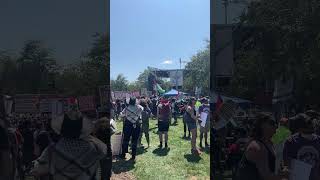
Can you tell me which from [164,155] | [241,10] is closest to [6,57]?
[241,10]

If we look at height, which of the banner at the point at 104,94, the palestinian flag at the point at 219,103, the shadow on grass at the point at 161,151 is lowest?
the shadow on grass at the point at 161,151

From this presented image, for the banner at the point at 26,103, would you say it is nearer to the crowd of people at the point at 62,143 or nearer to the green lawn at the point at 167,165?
the crowd of people at the point at 62,143

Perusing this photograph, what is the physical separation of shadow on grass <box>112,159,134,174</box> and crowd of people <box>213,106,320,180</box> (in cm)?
376

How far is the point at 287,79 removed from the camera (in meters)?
7.61

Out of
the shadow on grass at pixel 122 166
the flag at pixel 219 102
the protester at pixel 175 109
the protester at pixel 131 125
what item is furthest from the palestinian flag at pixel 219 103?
the protester at pixel 175 109

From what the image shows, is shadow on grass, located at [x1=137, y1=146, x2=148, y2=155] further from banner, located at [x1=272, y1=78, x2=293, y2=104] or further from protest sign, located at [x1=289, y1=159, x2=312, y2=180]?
protest sign, located at [x1=289, y1=159, x2=312, y2=180]

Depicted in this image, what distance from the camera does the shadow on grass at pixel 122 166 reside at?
1070 cm

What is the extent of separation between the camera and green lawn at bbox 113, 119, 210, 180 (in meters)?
10.1

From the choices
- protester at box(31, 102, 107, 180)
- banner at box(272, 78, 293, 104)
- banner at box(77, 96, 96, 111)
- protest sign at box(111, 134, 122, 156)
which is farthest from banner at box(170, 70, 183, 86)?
protester at box(31, 102, 107, 180)

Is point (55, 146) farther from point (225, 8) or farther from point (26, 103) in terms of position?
point (225, 8)

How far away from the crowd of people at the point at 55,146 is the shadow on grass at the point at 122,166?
329cm

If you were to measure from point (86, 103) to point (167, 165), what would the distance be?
4524 mm

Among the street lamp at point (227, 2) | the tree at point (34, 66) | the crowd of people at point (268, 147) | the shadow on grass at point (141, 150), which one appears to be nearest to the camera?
the crowd of people at point (268, 147)

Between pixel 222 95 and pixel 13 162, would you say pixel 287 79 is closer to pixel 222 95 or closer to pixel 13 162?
pixel 222 95
